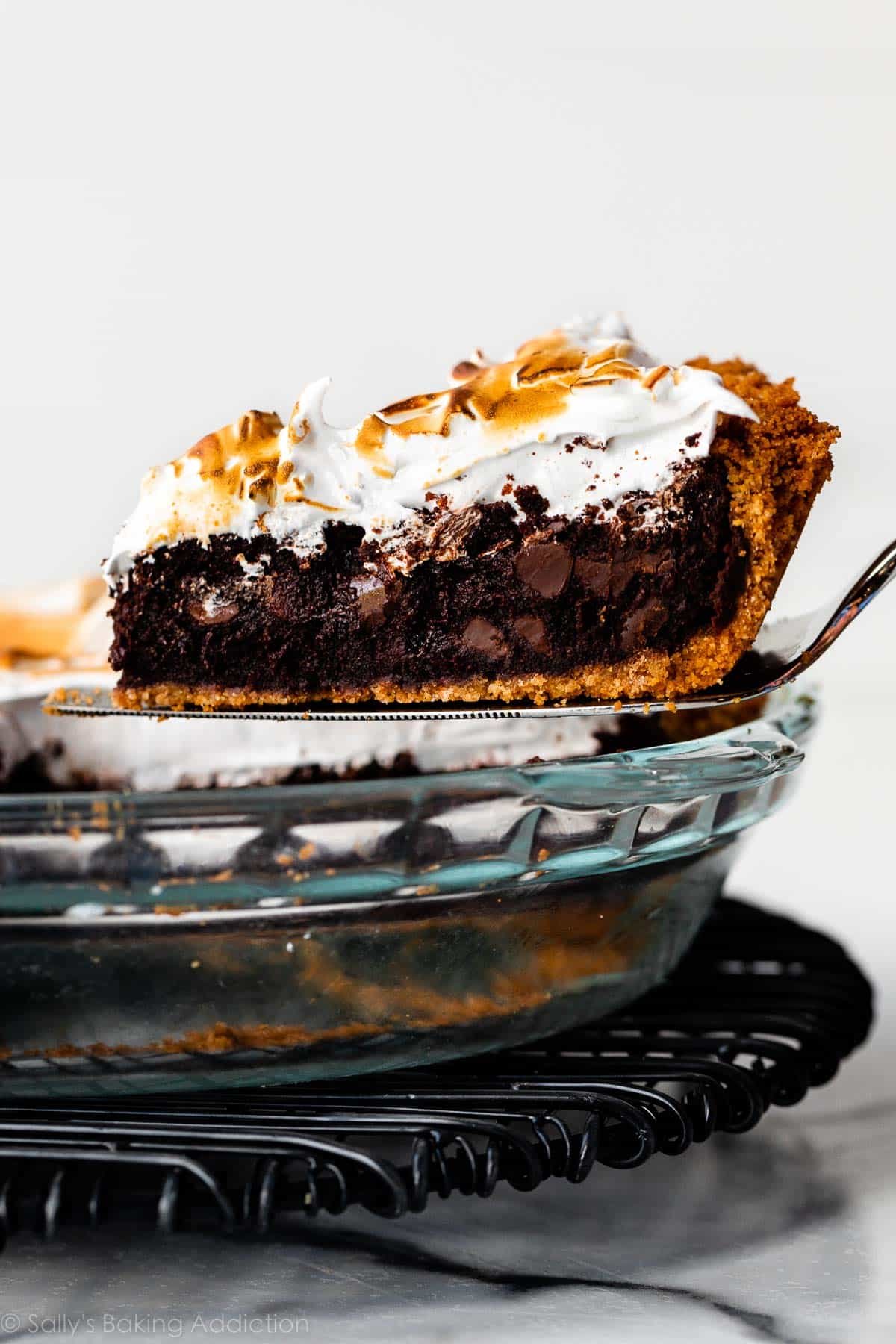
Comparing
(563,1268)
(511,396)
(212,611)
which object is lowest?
(563,1268)

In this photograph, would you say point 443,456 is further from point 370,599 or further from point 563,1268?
point 563,1268

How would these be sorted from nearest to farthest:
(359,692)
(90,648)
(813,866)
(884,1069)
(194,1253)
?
(194,1253), (359,692), (884,1069), (90,648), (813,866)

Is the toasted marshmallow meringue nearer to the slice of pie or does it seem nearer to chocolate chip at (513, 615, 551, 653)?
the slice of pie

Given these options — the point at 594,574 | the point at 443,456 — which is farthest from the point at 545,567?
the point at 443,456

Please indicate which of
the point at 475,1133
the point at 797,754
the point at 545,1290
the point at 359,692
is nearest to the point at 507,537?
the point at 359,692

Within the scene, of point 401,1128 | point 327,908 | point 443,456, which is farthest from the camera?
point 443,456

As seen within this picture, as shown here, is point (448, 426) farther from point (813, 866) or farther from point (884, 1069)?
point (813, 866)

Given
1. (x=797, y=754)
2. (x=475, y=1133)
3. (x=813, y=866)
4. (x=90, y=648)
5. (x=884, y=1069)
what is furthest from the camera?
(x=813, y=866)

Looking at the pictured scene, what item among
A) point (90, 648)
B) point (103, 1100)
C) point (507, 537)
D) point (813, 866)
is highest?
point (507, 537)
